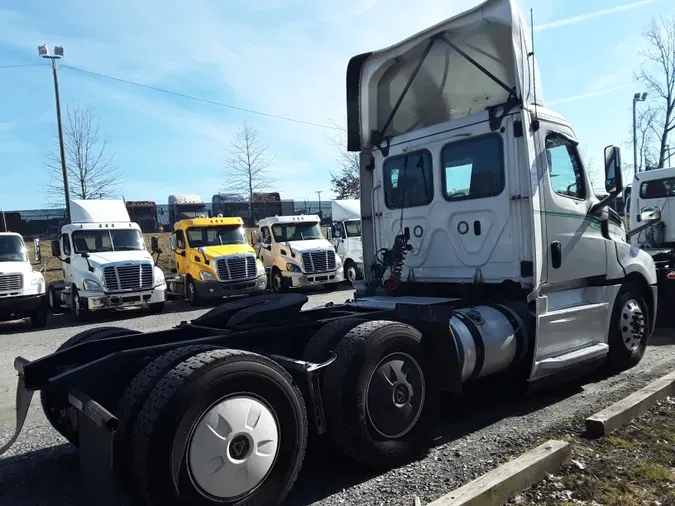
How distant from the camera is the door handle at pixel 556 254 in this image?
5.44 metres

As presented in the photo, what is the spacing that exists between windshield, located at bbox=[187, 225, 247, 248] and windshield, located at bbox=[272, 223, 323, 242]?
1.65 m

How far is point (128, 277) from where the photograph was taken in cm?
1370

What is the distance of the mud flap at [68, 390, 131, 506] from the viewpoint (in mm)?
2855

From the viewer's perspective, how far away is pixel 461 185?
19.3ft

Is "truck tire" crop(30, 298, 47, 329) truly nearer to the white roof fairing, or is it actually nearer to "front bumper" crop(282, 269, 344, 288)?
"front bumper" crop(282, 269, 344, 288)

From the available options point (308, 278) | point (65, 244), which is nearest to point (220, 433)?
point (65, 244)

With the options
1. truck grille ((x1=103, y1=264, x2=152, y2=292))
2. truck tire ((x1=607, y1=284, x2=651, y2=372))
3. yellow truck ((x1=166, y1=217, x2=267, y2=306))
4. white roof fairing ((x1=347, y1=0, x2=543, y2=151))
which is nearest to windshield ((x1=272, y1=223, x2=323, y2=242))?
yellow truck ((x1=166, y1=217, x2=267, y2=306))

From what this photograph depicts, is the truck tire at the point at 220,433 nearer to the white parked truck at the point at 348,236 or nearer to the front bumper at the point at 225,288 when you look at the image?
the front bumper at the point at 225,288

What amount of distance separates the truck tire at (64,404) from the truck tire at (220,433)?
30.4 inches

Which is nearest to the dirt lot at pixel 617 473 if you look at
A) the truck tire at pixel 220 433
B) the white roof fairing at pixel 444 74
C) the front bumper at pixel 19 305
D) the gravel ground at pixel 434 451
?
the gravel ground at pixel 434 451

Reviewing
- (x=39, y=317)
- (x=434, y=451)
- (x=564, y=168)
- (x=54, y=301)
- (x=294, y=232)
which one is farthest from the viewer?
(x=294, y=232)

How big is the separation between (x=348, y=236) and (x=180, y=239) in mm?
6192

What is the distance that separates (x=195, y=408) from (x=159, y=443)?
250 mm

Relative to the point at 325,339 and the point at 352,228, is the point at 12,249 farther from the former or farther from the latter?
the point at 325,339
